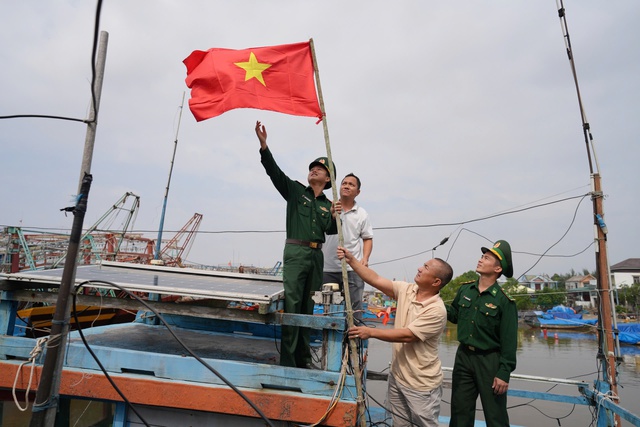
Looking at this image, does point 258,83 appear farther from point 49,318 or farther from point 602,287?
point 49,318

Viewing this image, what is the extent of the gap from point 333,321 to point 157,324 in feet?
11.1

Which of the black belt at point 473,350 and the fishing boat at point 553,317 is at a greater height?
the black belt at point 473,350

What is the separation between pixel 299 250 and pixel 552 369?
23581 mm

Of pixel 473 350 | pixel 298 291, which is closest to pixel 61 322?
pixel 298 291

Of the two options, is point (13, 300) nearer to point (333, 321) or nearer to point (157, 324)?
point (157, 324)

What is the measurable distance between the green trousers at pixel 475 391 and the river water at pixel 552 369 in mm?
5145

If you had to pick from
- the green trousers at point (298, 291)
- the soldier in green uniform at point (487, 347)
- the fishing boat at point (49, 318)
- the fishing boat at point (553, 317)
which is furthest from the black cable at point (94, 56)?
the fishing boat at point (553, 317)

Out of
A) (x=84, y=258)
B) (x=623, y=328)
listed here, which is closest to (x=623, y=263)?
(x=623, y=328)

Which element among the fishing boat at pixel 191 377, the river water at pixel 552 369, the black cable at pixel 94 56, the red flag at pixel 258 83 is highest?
the red flag at pixel 258 83

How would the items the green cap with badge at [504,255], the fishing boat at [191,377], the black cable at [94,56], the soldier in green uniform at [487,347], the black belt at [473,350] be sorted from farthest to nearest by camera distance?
the green cap with badge at [504,255]
the black belt at [473,350]
the soldier in green uniform at [487,347]
the fishing boat at [191,377]
the black cable at [94,56]

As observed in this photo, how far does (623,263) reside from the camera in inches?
2751

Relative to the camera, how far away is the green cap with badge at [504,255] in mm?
3543

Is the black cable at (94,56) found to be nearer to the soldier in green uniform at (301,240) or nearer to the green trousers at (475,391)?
the soldier in green uniform at (301,240)

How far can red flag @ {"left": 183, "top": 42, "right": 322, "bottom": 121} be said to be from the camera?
3422 mm
